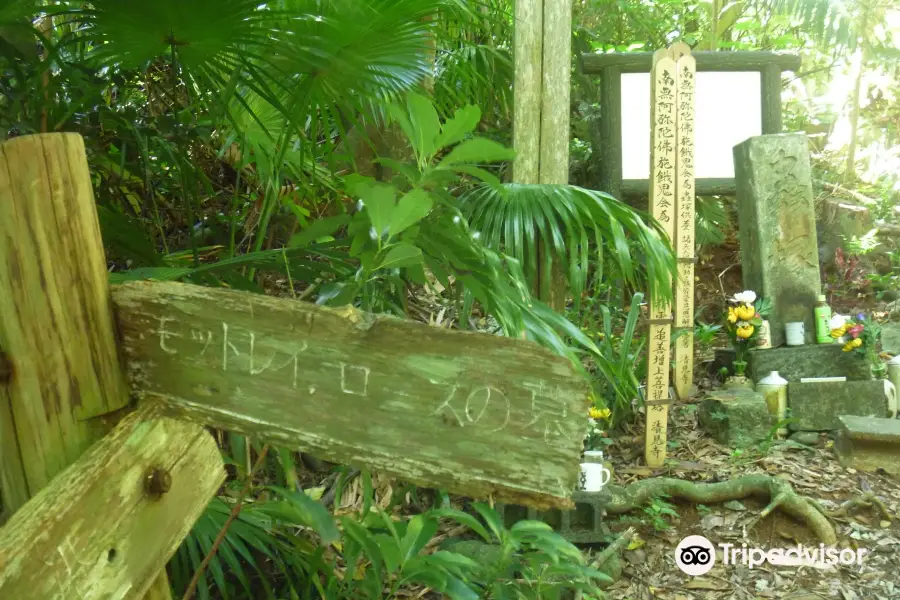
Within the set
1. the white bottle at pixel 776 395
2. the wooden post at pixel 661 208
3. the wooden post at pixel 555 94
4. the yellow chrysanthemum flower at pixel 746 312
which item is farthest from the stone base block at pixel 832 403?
the wooden post at pixel 555 94

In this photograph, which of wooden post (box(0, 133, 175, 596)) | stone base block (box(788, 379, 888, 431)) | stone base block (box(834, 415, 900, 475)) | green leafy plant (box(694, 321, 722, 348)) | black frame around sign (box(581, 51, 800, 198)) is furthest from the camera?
green leafy plant (box(694, 321, 722, 348))

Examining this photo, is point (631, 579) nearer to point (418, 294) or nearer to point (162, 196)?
point (418, 294)

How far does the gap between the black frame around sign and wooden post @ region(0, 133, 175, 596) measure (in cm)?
357

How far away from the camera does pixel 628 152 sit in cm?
403

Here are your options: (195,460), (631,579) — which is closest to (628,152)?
(631,579)

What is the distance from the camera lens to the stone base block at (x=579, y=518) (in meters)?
2.44

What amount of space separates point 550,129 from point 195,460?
4.83ft

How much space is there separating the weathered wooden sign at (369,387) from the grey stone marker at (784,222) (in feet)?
12.0

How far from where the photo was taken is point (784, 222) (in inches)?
154

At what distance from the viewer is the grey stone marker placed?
3879 millimetres

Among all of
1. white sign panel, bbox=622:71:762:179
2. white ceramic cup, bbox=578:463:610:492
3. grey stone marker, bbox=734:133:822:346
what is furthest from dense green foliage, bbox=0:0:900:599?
grey stone marker, bbox=734:133:822:346

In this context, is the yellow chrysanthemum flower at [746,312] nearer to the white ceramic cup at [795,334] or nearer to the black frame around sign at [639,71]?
the white ceramic cup at [795,334]

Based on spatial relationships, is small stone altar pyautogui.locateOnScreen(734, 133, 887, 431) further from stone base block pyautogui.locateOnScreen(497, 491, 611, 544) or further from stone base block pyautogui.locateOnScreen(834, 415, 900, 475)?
stone base block pyautogui.locateOnScreen(497, 491, 611, 544)

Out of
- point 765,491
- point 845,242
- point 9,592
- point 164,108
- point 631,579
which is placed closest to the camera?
point 9,592
